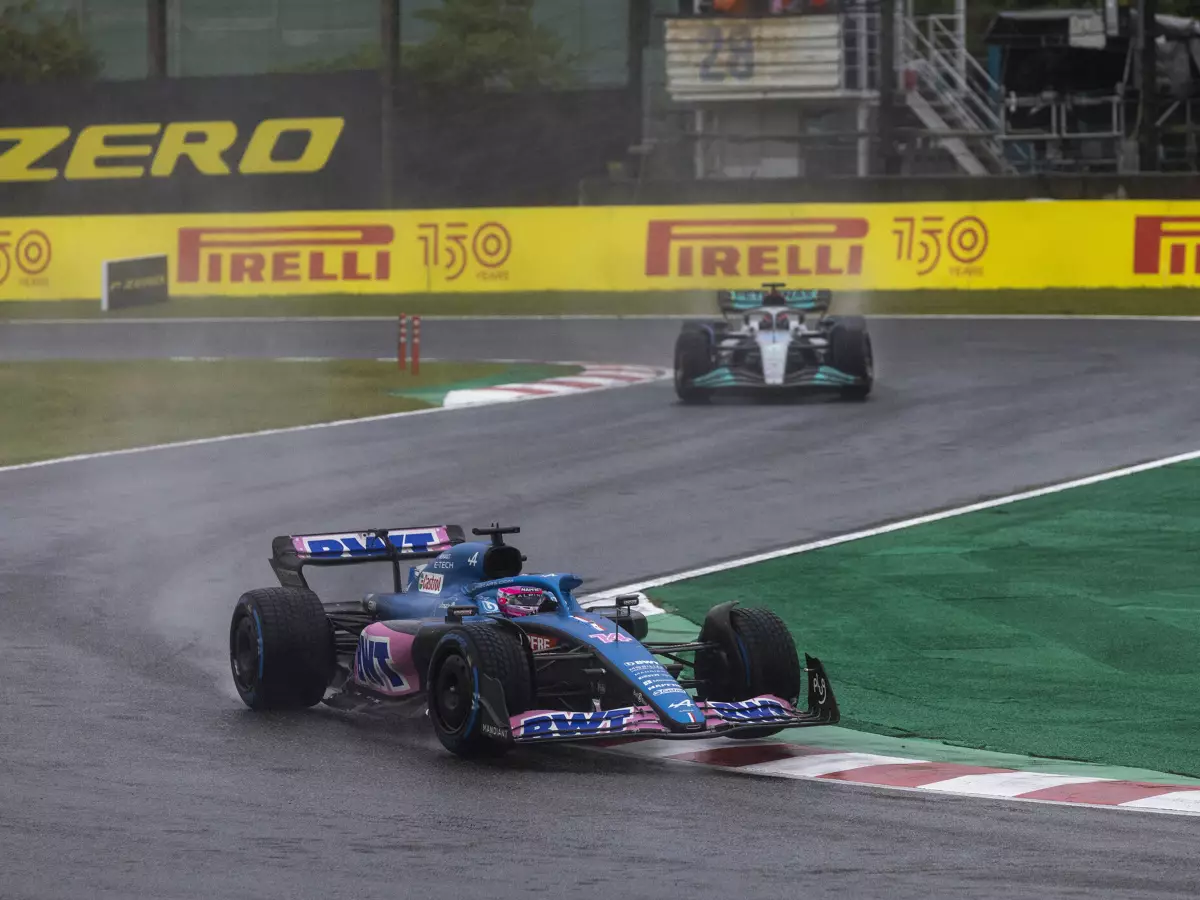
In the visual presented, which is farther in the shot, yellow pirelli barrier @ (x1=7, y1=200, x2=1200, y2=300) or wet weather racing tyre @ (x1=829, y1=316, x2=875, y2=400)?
yellow pirelli barrier @ (x1=7, y1=200, x2=1200, y2=300)

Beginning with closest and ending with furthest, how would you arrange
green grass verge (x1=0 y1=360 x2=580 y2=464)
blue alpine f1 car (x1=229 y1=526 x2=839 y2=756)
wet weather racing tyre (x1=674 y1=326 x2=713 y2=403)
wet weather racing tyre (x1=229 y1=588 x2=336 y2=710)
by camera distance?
blue alpine f1 car (x1=229 y1=526 x2=839 y2=756) < wet weather racing tyre (x1=229 y1=588 x2=336 y2=710) < green grass verge (x1=0 y1=360 x2=580 y2=464) < wet weather racing tyre (x1=674 y1=326 x2=713 y2=403)

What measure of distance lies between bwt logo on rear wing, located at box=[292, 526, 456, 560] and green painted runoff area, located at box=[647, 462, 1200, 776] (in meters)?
1.88

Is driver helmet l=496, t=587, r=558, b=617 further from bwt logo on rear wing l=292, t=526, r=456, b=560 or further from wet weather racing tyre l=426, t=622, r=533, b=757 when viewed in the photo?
bwt logo on rear wing l=292, t=526, r=456, b=560

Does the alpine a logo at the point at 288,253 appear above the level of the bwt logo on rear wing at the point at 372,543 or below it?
above

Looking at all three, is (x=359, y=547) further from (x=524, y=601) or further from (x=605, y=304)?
(x=605, y=304)

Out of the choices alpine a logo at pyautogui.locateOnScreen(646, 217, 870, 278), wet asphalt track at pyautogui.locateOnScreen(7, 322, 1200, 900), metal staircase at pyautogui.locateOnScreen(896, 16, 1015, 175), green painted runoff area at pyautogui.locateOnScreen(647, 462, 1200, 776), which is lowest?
green painted runoff area at pyautogui.locateOnScreen(647, 462, 1200, 776)

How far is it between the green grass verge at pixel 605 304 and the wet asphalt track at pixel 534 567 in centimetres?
359

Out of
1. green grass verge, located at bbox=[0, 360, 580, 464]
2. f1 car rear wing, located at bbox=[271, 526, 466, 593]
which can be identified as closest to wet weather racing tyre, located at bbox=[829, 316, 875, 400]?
green grass verge, located at bbox=[0, 360, 580, 464]

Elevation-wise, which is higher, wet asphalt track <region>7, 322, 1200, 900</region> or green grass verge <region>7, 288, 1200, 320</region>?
green grass verge <region>7, 288, 1200, 320</region>

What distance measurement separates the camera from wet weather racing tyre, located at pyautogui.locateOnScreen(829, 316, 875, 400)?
75.8ft

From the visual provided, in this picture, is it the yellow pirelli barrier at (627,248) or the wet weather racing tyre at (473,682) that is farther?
the yellow pirelli barrier at (627,248)

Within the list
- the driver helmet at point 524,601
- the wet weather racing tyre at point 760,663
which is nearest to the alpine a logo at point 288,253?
the driver helmet at point 524,601

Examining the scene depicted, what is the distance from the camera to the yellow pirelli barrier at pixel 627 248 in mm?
33562

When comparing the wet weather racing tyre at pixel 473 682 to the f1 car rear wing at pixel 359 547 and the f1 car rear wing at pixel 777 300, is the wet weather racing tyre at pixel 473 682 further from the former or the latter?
the f1 car rear wing at pixel 777 300
